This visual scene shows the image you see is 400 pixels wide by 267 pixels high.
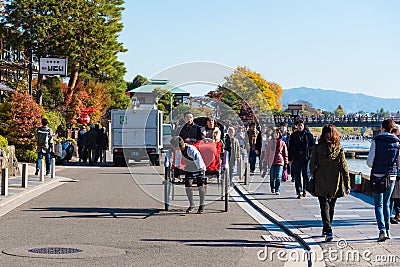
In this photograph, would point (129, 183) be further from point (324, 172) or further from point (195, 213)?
point (324, 172)

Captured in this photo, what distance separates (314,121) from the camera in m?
114

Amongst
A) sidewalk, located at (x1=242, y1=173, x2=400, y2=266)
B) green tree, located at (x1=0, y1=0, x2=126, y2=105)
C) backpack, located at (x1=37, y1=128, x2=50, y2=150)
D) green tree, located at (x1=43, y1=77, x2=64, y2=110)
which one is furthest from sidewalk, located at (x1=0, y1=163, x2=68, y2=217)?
green tree, located at (x1=43, y1=77, x2=64, y2=110)

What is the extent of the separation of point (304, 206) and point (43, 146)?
10.4 meters

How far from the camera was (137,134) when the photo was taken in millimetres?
33125

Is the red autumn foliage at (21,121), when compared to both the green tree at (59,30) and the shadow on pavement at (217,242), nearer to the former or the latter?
the green tree at (59,30)

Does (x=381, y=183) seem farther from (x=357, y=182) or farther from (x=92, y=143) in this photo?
(x=92, y=143)

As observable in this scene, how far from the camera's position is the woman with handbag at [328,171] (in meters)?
10.6

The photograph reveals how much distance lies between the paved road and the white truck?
15.4 m

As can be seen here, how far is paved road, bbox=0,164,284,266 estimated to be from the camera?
9.12m

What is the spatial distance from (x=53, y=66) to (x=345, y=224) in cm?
2605

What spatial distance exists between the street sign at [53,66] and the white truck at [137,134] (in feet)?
14.5

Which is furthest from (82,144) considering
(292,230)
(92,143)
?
(292,230)

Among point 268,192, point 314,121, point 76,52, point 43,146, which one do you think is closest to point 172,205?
point 268,192

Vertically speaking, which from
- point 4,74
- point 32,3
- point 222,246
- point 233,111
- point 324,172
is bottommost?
point 222,246
